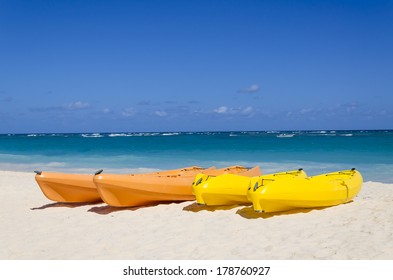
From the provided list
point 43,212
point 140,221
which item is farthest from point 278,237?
point 43,212

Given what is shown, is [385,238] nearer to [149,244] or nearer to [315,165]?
[149,244]

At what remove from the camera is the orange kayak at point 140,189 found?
24.1 feet

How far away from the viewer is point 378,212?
6.20 meters

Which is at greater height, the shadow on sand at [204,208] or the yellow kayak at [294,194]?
the yellow kayak at [294,194]

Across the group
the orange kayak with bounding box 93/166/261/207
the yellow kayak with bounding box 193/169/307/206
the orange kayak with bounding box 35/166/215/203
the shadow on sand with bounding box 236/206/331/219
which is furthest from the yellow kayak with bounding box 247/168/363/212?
the orange kayak with bounding box 35/166/215/203

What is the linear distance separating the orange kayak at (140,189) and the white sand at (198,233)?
205mm

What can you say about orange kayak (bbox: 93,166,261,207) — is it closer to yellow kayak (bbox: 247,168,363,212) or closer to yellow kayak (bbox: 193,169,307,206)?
yellow kayak (bbox: 193,169,307,206)

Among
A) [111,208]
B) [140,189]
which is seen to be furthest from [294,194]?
[111,208]

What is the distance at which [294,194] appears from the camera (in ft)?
20.5

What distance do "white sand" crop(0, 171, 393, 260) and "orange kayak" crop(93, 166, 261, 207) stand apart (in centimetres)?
20

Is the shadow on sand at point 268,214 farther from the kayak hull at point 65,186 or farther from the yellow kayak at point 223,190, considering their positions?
the kayak hull at point 65,186

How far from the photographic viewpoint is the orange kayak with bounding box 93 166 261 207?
7.35m

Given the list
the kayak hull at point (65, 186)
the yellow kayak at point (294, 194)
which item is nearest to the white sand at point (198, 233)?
the yellow kayak at point (294, 194)

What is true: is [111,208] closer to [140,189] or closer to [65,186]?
[140,189]
